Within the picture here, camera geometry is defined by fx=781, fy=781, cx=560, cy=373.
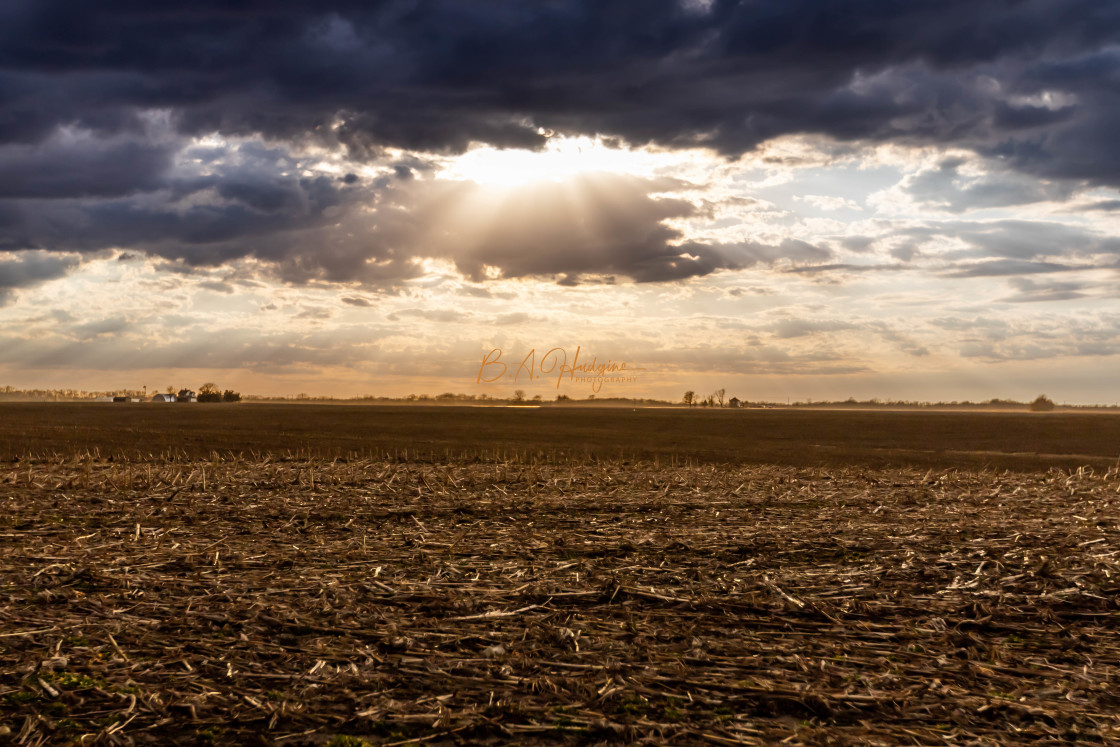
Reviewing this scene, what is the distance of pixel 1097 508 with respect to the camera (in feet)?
52.1

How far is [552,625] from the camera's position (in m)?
7.68

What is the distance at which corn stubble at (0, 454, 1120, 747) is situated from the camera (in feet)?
18.9

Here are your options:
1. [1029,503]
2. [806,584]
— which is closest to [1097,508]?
[1029,503]

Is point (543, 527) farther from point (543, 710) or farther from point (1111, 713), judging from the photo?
point (1111, 713)

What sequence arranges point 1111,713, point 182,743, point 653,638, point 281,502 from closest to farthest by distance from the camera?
point 182,743 < point 1111,713 < point 653,638 < point 281,502

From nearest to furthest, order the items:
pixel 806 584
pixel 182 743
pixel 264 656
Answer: pixel 182 743 < pixel 264 656 < pixel 806 584

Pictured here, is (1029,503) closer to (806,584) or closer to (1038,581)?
(1038,581)

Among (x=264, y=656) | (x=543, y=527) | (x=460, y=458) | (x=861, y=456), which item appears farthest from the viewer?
(x=861, y=456)

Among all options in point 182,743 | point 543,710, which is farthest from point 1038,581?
point 182,743

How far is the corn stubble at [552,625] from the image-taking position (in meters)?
5.76

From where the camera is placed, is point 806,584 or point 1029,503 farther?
point 1029,503

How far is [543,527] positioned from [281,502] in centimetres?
583

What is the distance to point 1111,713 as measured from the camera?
19.6 feet

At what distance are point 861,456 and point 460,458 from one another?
18.0 metres
